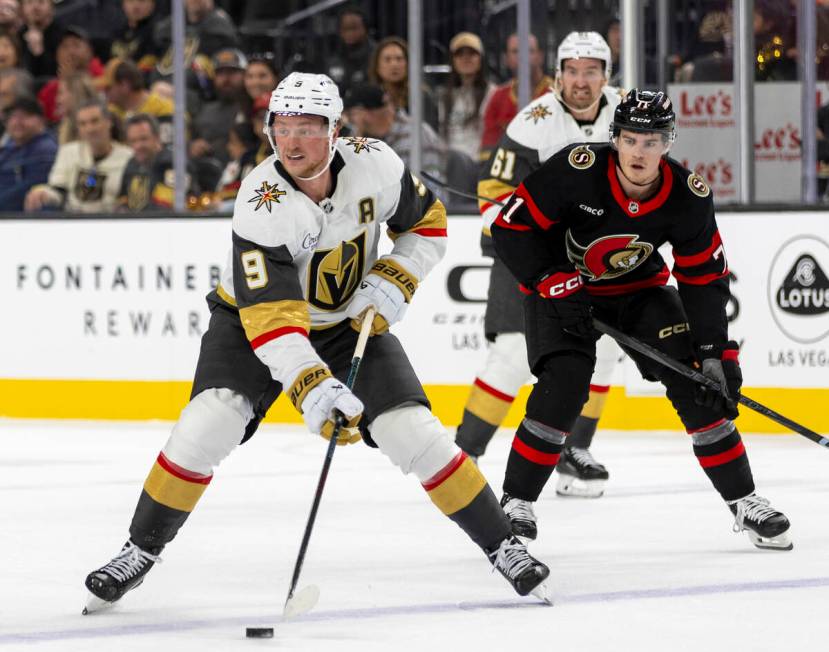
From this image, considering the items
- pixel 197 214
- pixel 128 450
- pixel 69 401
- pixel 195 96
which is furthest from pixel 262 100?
pixel 128 450

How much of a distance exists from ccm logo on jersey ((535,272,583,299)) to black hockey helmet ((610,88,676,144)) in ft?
1.12

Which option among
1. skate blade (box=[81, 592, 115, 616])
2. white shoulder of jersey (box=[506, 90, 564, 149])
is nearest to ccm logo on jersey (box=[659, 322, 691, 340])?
white shoulder of jersey (box=[506, 90, 564, 149])

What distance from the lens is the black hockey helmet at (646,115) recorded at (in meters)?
3.56

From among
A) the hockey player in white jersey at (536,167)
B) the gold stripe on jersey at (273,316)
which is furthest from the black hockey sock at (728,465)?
the gold stripe on jersey at (273,316)

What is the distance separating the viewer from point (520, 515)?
3.84m

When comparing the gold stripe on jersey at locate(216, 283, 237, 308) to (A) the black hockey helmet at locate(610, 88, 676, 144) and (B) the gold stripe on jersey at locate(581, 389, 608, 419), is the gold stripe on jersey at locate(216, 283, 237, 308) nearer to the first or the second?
(A) the black hockey helmet at locate(610, 88, 676, 144)

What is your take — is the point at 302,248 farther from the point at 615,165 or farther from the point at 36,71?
the point at 36,71

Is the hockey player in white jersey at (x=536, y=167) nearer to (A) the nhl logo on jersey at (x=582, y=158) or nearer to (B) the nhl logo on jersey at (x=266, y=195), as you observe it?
(A) the nhl logo on jersey at (x=582, y=158)

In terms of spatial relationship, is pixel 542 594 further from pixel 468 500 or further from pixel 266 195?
pixel 266 195

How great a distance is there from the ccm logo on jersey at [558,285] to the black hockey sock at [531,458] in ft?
0.94

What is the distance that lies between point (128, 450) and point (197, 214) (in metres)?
1.14

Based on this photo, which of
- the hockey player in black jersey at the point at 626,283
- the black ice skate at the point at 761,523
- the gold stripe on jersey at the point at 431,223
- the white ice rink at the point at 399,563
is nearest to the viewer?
the white ice rink at the point at 399,563

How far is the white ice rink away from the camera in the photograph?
9.84 feet

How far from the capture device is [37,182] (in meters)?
7.12
